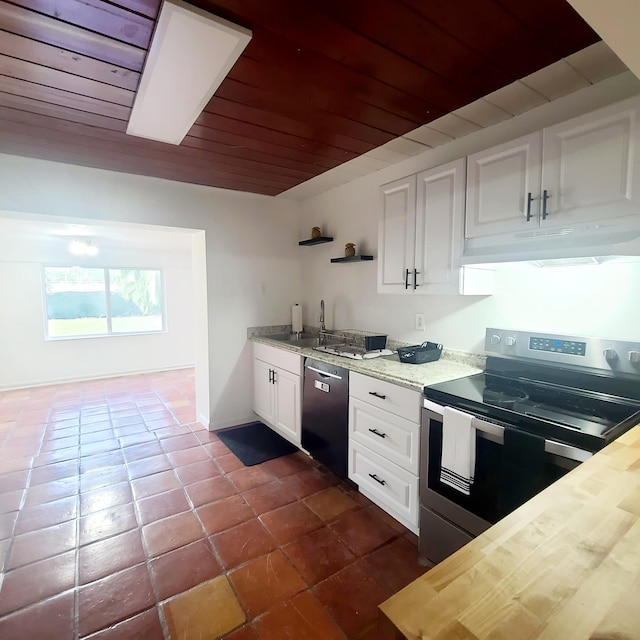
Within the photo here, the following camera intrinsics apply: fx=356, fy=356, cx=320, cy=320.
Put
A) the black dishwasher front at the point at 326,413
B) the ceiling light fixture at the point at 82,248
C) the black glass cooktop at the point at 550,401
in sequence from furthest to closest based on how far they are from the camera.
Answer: the ceiling light fixture at the point at 82,248 < the black dishwasher front at the point at 326,413 < the black glass cooktop at the point at 550,401

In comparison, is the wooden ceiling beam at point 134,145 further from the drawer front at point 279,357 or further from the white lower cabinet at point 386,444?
the white lower cabinet at point 386,444

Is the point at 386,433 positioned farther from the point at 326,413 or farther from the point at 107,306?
the point at 107,306

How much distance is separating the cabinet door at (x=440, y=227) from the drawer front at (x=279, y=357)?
1135mm

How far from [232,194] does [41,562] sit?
117 inches

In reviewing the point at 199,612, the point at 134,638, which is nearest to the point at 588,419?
the point at 199,612

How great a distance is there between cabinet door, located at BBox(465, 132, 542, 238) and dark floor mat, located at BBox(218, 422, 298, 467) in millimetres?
2247

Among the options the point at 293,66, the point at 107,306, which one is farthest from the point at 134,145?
the point at 107,306

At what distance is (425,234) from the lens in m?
2.14

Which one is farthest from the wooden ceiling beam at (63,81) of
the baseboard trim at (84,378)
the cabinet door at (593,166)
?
the baseboard trim at (84,378)

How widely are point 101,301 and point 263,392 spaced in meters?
3.71

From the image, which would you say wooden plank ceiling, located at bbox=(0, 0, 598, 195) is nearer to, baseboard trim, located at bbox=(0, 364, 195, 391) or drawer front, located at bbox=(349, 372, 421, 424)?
drawer front, located at bbox=(349, 372, 421, 424)

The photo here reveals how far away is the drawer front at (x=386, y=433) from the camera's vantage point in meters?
1.88

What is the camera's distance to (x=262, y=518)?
7.00ft

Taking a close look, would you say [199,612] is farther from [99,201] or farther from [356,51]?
[99,201]
